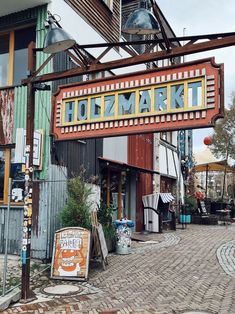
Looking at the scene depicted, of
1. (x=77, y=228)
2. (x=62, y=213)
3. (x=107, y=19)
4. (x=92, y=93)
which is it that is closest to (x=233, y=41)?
(x=92, y=93)

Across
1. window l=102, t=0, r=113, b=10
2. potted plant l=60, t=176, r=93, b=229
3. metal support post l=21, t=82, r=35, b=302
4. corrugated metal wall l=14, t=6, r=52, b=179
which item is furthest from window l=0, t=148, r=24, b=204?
window l=102, t=0, r=113, b=10

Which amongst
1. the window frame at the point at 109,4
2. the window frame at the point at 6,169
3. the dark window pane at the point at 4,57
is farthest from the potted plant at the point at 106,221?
the window frame at the point at 109,4

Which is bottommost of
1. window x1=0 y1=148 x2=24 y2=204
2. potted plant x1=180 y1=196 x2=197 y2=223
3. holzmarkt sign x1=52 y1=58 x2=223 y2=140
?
potted plant x1=180 y1=196 x2=197 y2=223

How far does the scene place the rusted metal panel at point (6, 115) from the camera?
33.5 ft

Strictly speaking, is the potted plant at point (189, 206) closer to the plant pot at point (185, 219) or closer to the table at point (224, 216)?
the plant pot at point (185, 219)

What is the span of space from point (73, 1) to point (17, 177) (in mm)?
5110

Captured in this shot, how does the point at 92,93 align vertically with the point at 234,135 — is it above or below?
below

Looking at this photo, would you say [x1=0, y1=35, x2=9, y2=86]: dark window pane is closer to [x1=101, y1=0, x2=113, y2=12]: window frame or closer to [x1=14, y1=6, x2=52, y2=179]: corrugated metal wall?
[x1=14, y1=6, x2=52, y2=179]: corrugated metal wall

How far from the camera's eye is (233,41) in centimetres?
529

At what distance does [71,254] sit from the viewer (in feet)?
26.0

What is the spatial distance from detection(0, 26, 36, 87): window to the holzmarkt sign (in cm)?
396

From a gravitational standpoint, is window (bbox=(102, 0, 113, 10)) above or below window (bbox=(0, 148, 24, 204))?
above

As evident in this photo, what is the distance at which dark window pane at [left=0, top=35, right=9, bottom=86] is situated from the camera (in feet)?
35.5

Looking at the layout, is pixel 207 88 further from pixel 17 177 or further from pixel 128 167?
pixel 128 167
